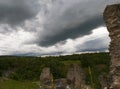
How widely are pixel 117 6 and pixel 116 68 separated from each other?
93.4 inches

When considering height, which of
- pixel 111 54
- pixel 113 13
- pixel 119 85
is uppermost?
pixel 113 13

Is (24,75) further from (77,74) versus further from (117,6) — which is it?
(117,6)

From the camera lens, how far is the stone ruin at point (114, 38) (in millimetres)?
13914

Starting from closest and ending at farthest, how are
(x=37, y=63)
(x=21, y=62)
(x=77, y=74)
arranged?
1. (x=77, y=74)
2. (x=37, y=63)
3. (x=21, y=62)

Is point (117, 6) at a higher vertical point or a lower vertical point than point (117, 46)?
higher

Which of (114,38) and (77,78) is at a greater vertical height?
(114,38)

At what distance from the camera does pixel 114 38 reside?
14.3 metres

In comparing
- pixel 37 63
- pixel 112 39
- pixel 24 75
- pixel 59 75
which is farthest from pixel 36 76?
pixel 112 39

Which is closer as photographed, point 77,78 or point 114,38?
point 114,38

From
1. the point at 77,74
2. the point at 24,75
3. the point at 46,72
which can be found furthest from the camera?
the point at 24,75

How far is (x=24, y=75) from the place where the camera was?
135125 mm

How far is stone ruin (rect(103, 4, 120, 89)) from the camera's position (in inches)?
548

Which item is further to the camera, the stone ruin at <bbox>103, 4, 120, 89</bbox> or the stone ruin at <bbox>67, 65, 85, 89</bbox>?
the stone ruin at <bbox>67, 65, 85, 89</bbox>

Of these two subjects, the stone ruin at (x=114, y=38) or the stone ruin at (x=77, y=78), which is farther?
the stone ruin at (x=77, y=78)
